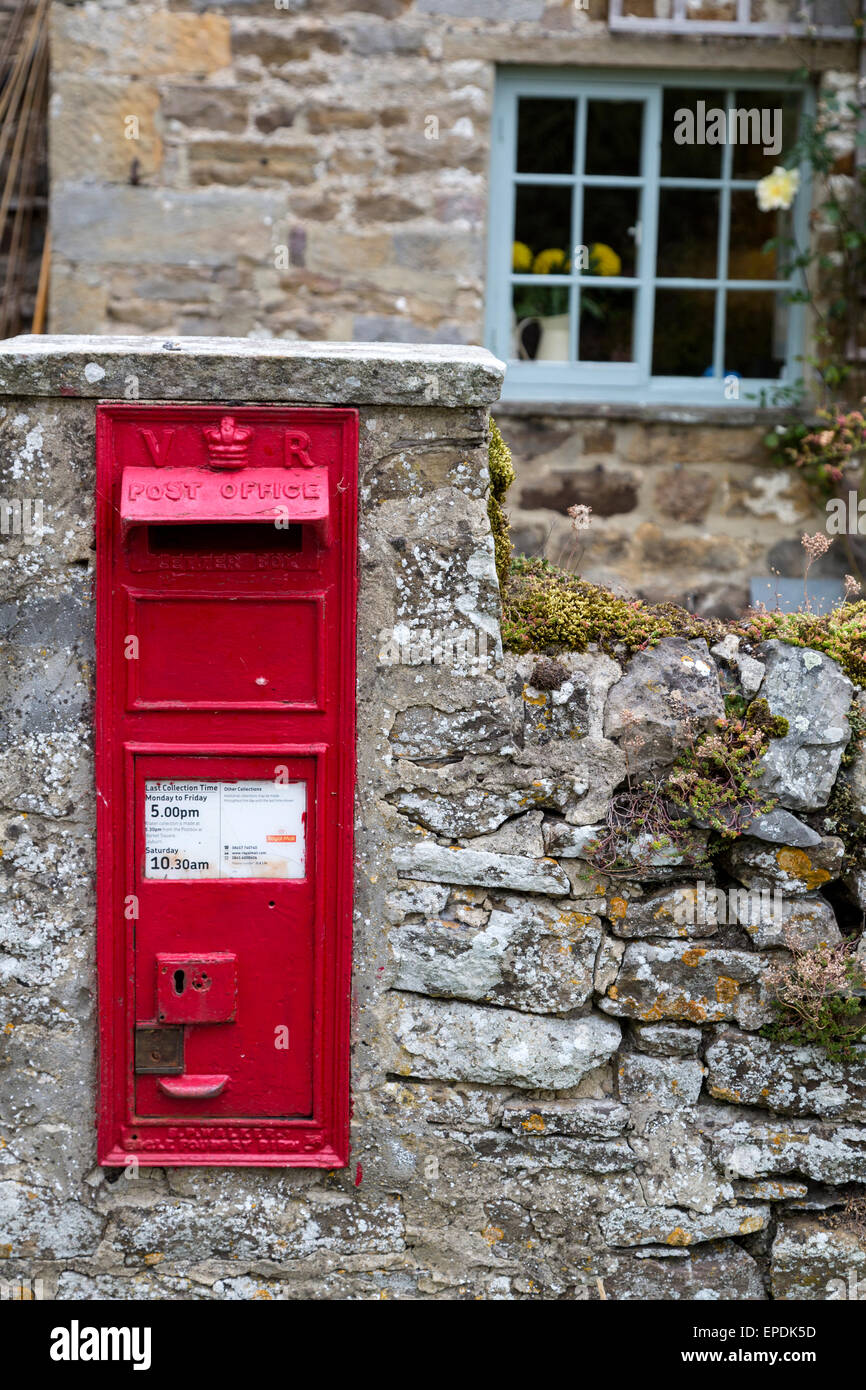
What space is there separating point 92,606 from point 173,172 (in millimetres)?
3236

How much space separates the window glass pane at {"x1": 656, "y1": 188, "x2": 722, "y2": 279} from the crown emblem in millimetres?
3584

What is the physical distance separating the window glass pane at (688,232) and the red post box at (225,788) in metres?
3.50

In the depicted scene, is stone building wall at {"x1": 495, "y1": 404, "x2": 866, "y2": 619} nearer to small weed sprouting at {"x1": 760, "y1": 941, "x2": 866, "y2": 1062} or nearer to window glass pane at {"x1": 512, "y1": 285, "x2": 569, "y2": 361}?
window glass pane at {"x1": 512, "y1": 285, "x2": 569, "y2": 361}

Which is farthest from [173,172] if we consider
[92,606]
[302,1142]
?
[302,1142]

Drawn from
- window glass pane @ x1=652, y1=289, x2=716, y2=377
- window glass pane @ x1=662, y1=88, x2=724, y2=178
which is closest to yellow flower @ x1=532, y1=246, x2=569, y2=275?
window glass pane @ x1=652, y1=289, x2=716, y2=377

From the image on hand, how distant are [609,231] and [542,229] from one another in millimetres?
299

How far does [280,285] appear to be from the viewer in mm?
5031

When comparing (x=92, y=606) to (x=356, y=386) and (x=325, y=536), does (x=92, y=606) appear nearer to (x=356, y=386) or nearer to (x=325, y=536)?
(x=325, y=536)

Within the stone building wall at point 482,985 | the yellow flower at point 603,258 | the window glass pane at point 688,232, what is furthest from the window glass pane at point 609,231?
the stone building wall at point 482,985

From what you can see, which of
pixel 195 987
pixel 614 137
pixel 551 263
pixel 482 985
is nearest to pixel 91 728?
pixel 195 987

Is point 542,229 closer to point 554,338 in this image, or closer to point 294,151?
point 554,338

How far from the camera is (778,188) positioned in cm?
506

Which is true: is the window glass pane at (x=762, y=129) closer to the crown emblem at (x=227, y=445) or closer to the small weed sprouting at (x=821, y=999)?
the crown emblem at (x=227, y=445)

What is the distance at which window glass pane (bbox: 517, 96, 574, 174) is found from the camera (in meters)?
5.17
